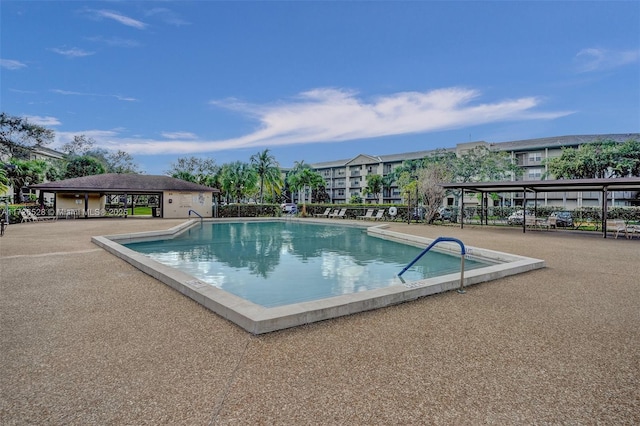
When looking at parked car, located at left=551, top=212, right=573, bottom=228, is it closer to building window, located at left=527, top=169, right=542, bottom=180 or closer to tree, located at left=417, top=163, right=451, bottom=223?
tree, located at left=417, top=163, right=451, bottom=223

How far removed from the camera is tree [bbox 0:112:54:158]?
34.8 m

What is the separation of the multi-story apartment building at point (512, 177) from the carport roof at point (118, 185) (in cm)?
3351

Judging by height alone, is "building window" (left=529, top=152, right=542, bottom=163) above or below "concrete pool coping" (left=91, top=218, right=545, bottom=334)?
above

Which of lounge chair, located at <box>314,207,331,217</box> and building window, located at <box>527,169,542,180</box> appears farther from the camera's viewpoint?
building window, located at <box>527,169,542,180</box>

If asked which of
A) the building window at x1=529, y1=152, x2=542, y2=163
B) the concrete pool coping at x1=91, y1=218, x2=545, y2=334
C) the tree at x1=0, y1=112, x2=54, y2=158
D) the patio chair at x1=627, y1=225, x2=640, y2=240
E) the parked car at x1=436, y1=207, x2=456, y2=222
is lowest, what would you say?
the concrete pool coping at x1=91, y1=218, x2=545, y2=334

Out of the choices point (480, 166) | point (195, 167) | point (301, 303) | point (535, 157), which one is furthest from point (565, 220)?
point (195, 167)

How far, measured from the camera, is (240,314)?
12.0ft

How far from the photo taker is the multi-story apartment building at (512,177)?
3897 cm

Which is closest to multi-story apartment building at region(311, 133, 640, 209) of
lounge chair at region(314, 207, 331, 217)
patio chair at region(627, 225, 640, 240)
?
lounge chair at region(314, 207, 331, 217)

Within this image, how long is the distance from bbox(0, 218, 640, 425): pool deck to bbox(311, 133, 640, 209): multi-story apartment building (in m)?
38.0

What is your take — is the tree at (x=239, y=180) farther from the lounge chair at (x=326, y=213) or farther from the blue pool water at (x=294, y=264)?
the blue pool water at (x=294, y=264)

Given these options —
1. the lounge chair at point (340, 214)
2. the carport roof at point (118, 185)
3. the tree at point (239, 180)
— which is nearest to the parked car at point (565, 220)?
the lounge chair at point (340, 214)

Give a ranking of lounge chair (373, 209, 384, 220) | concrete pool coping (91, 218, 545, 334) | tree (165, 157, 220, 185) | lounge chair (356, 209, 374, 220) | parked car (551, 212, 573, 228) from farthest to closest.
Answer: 1. tree (165, 157, 220, 185)
2. lounge chair (356, 209, 374, 220)
3. lounge chair (373, 209, 384, 220)
4. parked car (551, 212, 573, 228)
5. concrete pool coping (91, 218, 545, 334)

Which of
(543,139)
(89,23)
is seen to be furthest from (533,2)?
(543,139)
